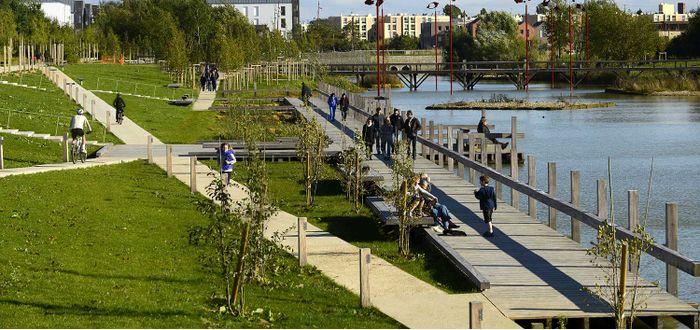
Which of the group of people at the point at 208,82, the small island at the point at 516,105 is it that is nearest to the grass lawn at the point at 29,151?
the group of people at the point at 208,82

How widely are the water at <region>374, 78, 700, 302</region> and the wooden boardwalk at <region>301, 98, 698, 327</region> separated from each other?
2505 millimetres

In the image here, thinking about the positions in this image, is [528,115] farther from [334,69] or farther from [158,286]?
[158,286]

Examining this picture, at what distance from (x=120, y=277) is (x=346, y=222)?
32.3 feet

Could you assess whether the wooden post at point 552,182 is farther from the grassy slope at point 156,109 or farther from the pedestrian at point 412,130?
the grassy slope at point 156,109

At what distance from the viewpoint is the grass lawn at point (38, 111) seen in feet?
147

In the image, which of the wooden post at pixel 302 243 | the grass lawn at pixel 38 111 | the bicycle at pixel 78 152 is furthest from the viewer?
the grass lawn at pixel 38 111

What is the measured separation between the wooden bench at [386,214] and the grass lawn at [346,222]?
38 cm

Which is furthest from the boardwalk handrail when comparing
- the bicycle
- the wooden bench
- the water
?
the bicycle

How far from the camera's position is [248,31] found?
396 feet

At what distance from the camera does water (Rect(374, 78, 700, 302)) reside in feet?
112

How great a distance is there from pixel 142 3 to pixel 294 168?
109502 millimetres

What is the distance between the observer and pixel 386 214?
26.0m

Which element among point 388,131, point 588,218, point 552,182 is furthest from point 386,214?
point 388,131

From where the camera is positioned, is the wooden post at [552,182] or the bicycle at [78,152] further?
the bicycle at [78,152]
